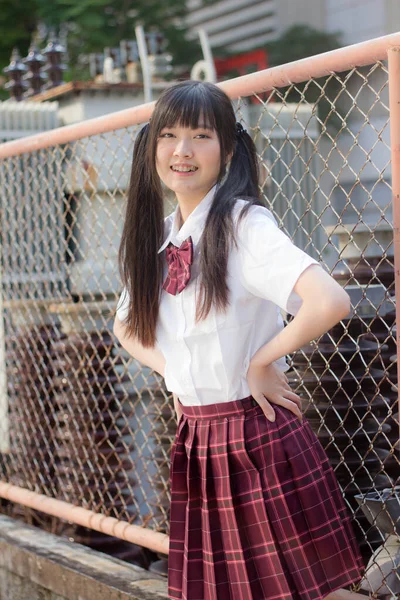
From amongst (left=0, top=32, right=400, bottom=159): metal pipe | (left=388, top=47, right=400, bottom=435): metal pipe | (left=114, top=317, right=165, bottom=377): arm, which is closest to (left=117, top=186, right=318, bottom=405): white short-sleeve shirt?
(left=114, top=317, right=165, bottom=377): arm

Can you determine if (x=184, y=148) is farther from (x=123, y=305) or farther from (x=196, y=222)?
(x=123, y=305)

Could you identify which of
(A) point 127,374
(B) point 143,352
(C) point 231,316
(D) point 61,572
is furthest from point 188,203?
(D) point 61,572

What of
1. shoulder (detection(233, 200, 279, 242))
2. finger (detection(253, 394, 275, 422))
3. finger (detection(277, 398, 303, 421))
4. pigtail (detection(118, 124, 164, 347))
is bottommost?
finger (detection(277, 398, 303, 421))

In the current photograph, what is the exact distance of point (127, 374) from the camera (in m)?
3.44

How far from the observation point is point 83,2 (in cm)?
1302

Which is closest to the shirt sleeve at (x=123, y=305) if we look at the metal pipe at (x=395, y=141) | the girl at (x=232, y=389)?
the girl at (x=232, y=389)

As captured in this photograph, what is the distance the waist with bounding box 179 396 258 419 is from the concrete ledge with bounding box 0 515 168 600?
3.26ft

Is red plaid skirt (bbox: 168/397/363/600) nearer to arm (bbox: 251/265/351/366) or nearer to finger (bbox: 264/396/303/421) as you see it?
finger (bbox: 264/396/303/421)

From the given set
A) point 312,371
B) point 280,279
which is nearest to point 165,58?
point 312,371

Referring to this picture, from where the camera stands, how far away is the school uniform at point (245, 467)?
189 cm

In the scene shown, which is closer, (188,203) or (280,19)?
(188,203)

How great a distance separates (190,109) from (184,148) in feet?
0.27

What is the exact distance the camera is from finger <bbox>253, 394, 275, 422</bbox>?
1.92 m

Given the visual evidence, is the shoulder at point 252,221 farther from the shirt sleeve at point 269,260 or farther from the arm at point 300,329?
the arm at point 300,329
